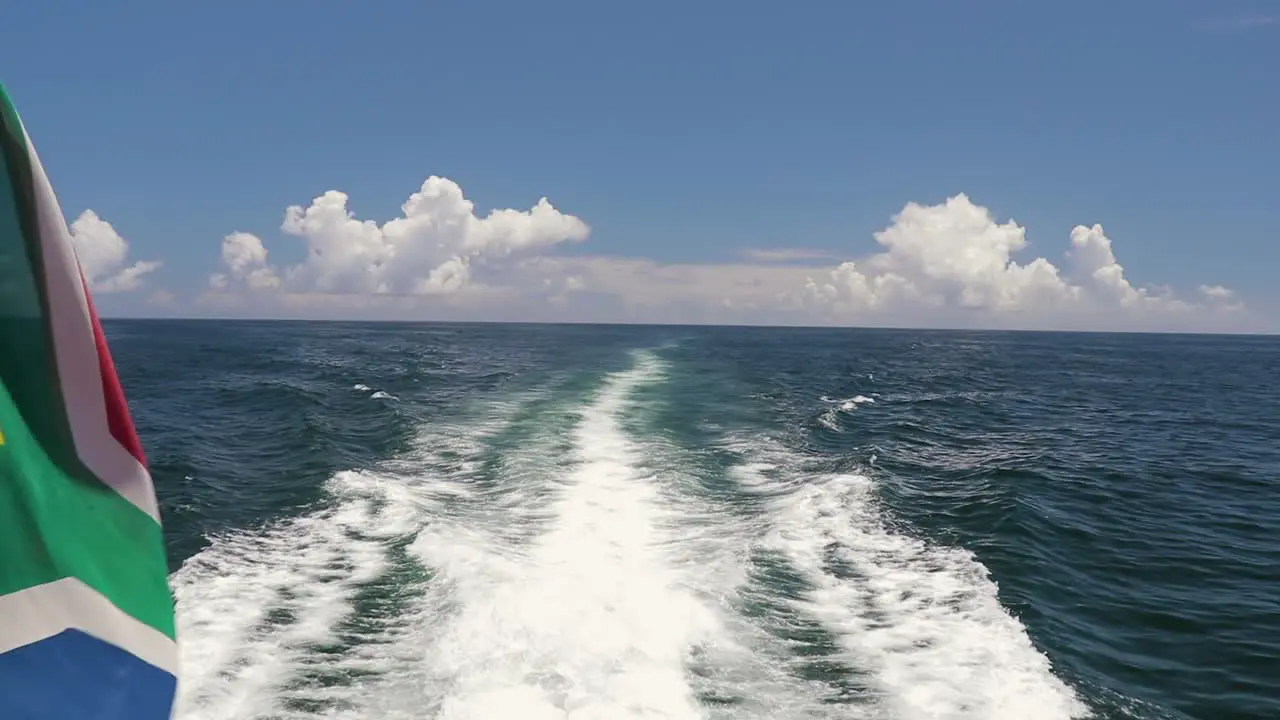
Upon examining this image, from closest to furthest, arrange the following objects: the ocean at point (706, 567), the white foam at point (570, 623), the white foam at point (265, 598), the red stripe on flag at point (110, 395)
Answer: the red stripe on flag at point (110, 395) < the white foam at point (570, 623) < the white foam at point (265, 598) < the ocean at point (706, 567)

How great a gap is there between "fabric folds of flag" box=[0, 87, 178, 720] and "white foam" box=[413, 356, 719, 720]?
6.71 metres

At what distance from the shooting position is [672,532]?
16406 mm

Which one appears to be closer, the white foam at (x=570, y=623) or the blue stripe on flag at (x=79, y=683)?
the blue stripe on flag at (x=79, y=683)

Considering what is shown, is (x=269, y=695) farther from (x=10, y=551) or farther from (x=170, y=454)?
(x=170, y=454)

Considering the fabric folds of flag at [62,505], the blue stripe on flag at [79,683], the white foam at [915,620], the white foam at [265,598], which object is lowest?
the white foam at [265,598]

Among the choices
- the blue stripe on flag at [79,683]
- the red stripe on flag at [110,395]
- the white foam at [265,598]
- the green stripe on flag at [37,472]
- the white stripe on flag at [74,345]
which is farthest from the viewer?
the white foam at [265,598]

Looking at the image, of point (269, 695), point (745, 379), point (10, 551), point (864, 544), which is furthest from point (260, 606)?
point (745, 379)

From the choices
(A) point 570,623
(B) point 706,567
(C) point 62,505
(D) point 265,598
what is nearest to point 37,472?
(C) point 62,505

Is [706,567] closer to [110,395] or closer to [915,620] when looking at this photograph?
[915,620]

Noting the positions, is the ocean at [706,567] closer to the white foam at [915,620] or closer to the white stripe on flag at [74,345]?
the white foam at [915,620]

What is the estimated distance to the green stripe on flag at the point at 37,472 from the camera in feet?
8.68

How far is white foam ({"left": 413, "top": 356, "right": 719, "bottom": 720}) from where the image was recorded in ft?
30.5

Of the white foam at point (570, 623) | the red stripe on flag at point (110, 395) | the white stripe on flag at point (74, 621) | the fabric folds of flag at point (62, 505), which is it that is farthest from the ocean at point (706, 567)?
the red stripe on flag at point (110, 395)

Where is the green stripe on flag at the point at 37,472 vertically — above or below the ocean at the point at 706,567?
above
